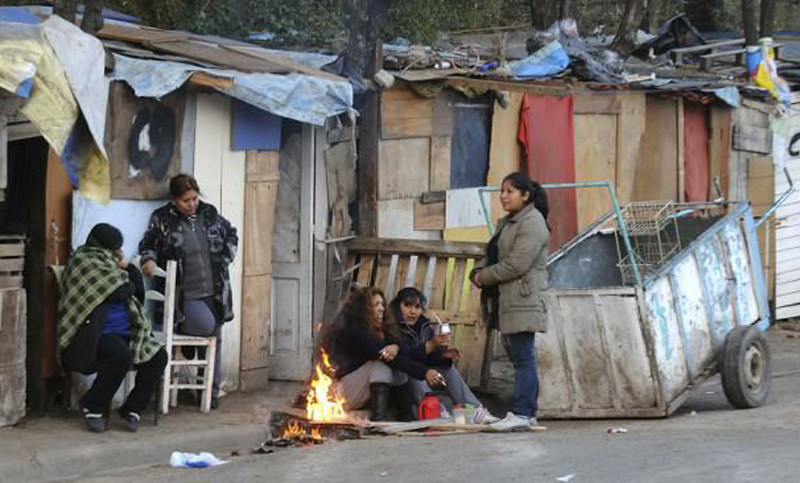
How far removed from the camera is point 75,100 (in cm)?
855

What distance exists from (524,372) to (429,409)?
0.82m

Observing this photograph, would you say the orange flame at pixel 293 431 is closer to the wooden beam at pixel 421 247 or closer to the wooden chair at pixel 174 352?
the wooden chair at pixel 174 352

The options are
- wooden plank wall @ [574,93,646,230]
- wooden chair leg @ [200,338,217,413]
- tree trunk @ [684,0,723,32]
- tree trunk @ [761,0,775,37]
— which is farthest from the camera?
tree trunk @ [684,0,723,32]

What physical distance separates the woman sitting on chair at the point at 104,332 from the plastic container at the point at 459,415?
2.20 meters

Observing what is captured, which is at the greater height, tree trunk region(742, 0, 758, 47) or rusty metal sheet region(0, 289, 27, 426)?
tree trunk region(742, 0, 758, 47)

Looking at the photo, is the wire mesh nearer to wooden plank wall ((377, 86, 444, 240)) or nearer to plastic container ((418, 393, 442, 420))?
plastic container ((418, 393, 442, 420))

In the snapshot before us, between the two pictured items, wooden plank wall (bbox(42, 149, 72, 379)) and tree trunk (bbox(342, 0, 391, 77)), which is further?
tree trunk (bbox(342, 0, 391, 77))

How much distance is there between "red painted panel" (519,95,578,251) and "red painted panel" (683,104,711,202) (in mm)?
1930

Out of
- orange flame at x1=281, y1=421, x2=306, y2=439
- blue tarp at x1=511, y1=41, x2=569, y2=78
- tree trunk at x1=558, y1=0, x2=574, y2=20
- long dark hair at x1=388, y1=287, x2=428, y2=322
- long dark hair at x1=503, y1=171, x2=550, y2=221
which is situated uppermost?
tree trunk at x1=558, y1=0, x2=574, y2=20

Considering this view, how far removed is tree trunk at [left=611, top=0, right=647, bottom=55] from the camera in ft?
53.5

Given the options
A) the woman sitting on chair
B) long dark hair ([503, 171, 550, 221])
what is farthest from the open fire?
long dark hair ([503, 171, 550, 221])

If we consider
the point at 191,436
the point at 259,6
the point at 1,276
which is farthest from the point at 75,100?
the point at 259,6

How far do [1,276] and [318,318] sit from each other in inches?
131

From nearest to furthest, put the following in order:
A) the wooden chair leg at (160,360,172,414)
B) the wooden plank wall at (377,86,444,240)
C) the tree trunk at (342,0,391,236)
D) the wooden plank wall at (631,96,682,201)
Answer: the wooden chair leg at (160,360,172,414), the tree trunk at (342,0,391,236), the wooden plank wall at (377,86,444,240), the wooden plank wall at (631,96,682,201)
